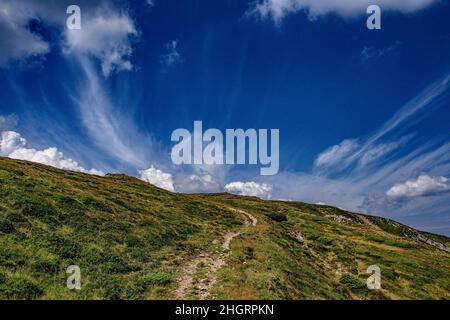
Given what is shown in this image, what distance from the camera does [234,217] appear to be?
6894cm

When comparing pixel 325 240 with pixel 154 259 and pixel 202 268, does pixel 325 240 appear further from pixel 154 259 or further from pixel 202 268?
pixel 154 259

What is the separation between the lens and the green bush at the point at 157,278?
23969 millimetres

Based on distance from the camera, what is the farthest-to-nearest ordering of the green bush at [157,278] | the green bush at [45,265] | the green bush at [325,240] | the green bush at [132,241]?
the green bush at [325,240]
the green bush at [132,241]
the green bush at [157,278]
the green bush at [45,265]

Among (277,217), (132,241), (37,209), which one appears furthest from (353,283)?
(277,217)

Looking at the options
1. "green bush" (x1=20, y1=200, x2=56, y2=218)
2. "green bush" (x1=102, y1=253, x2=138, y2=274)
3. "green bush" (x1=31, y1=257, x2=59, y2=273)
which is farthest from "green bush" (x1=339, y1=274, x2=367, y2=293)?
"green bush" (x1=20, y1=200, x2=56, y2=218)

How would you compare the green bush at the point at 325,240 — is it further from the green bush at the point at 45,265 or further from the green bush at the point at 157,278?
the green bush at the point at 45,265

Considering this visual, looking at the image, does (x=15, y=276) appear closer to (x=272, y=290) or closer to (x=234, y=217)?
(x=272, y=290)

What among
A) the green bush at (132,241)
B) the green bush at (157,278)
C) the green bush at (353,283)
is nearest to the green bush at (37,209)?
the green bush at (132,241)

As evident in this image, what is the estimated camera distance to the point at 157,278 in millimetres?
24625

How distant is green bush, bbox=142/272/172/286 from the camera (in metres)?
24.0

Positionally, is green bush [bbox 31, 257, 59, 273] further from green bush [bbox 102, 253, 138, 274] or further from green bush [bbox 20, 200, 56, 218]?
green bush [bbox 20, 200, 56, 218]

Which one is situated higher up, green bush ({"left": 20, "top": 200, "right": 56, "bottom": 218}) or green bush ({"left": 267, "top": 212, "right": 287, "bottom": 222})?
green bush ({"left": 267, "top": 212, "right": 287, "bottom": 222})
